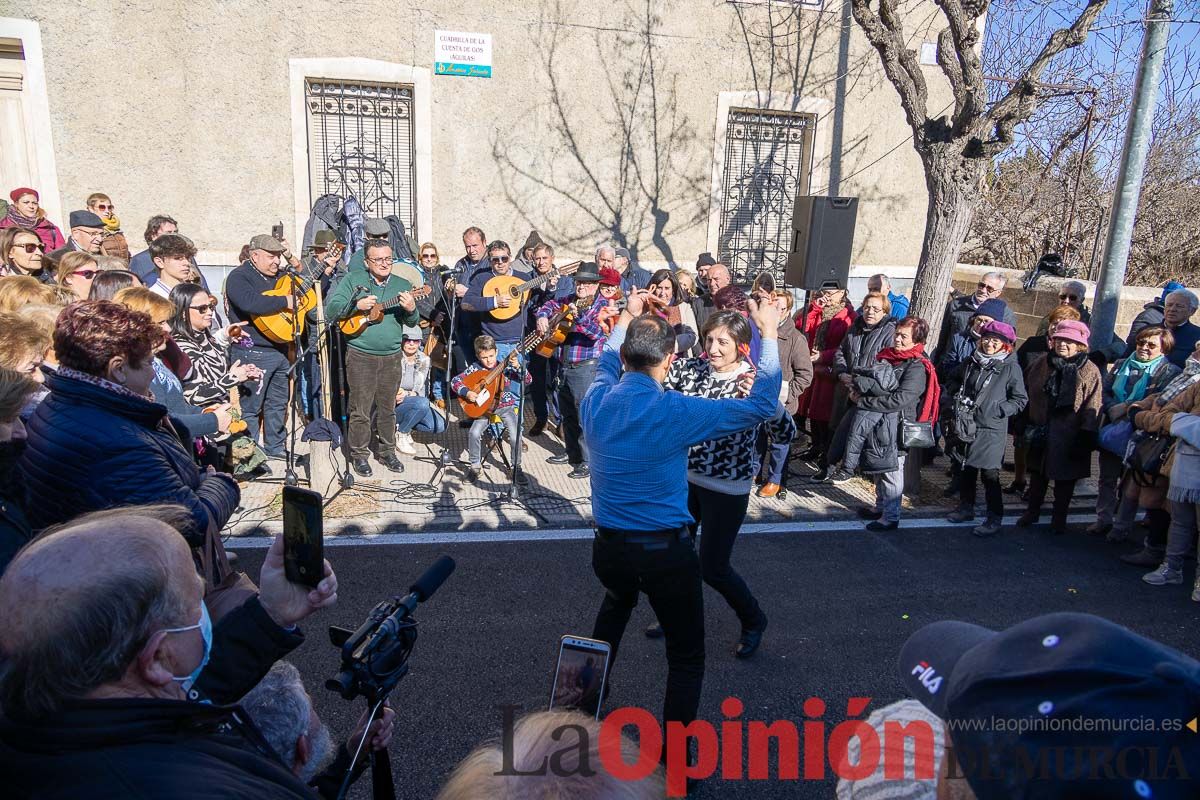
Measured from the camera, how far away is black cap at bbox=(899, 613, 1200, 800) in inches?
37.9

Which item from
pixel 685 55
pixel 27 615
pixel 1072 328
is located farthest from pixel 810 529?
pixel 685 55

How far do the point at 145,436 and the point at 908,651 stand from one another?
257 centimetres

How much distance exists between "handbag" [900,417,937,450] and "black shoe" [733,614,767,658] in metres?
2.63

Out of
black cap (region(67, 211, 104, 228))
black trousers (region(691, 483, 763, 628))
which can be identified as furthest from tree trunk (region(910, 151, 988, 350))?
black cap (region(67, 211, 104, 228))

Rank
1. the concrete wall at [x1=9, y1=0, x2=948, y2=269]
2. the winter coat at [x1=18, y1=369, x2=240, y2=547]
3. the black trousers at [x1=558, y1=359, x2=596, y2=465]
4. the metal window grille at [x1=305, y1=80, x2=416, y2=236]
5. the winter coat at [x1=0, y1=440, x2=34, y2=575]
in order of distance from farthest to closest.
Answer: the metal window grille at [x1=305, y1=80, x2=416, y2=236]
the concrete wall at [x1=9, y1=0, x2=948, y2=269]
the black trousers at [x1=558, y1=359, x2=596, y2=465]
the winter coat at [x1=18, y1=369, x2=240, y2=547]
the winter coat at [x1=0, y1=440, x2=34, y2=575]

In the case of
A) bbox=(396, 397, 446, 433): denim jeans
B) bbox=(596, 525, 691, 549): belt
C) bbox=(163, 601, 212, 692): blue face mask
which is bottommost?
bbox=(396, 397, 446, 433): denim jeans

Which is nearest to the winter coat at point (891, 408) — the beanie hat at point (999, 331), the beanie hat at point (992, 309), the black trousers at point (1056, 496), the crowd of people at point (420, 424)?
the crowd of people at point (420, 424)

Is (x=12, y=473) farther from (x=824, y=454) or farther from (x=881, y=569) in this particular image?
(x=824, y=454)

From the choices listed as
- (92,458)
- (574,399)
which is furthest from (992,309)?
(92,458)

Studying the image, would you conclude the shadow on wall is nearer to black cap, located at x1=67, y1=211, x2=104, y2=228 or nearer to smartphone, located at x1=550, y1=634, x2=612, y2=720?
black cap, located at x1=67, y1=211, x2=104, y2=228

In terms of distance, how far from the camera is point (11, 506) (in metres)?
2.50

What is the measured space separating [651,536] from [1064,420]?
15.2 feet

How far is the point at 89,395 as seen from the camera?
2.68 meters

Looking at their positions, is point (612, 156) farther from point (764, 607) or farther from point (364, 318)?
point (764, 607)
